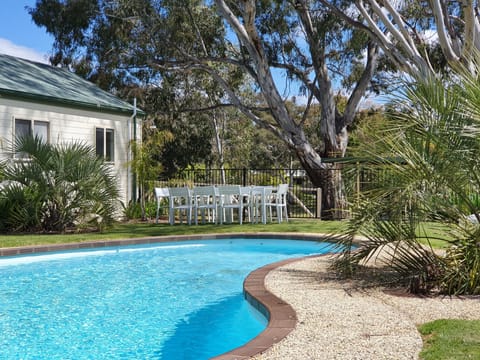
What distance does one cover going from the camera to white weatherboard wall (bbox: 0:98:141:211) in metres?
13.3

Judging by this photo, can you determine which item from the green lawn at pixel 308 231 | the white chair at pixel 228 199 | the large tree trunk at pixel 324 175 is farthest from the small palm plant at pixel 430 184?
the large tree trunk at pixel 324 175

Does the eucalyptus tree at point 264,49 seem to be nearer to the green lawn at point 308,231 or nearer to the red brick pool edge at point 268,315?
the green lawn at point 308,231

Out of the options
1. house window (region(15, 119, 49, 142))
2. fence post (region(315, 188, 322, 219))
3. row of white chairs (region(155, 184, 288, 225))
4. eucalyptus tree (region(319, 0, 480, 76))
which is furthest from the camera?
fence post (region(315, 188, 322, 219))

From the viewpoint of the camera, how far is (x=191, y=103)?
93.5 feet

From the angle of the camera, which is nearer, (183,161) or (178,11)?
A: (178,11)

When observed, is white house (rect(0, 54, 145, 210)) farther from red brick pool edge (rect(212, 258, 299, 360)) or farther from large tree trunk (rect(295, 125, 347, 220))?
red brick pool edge (rect(212, 258, 299, 360))

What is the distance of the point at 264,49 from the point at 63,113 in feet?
23.9

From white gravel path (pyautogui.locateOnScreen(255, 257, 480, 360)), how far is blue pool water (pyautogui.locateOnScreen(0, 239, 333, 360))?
0.59m

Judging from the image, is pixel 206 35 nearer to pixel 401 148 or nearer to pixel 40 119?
pixel 40 119

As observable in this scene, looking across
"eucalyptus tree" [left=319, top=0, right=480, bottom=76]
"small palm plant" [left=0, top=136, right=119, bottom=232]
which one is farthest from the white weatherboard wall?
"eucalyptus tree" [left=319, top=0, right=480, bottom=76]

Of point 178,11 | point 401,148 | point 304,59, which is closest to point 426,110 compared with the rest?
point 401,148

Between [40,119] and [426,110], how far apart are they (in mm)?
11300

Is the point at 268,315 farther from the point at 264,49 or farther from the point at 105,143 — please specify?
the point at 264,49

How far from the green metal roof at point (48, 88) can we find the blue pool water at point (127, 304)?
539cm
